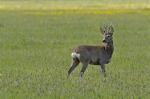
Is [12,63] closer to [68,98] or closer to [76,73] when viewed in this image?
[76,73]

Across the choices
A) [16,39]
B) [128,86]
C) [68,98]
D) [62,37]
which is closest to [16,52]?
[16,39]

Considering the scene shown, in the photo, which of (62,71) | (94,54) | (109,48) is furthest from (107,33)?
(62,71)

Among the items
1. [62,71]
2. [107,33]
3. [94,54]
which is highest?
[107,33]

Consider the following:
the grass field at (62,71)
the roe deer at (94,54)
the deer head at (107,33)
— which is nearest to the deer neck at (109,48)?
the roe deer at (94,54)

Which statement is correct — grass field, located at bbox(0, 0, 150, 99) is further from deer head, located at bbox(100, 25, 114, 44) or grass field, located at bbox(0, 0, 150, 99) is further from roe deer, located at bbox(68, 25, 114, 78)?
deer head, located at bbox(100, 25, 114, 44)

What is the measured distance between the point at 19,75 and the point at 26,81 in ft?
5.11

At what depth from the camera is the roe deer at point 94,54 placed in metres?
16.6

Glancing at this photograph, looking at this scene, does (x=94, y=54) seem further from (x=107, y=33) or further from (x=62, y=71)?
(x=62, y=71)

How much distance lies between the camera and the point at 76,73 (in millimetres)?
18844

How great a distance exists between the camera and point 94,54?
55.9ft

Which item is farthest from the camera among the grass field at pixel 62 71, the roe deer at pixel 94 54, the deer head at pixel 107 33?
the deer head at pixel 107 33

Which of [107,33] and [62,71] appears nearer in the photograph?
[107,33]

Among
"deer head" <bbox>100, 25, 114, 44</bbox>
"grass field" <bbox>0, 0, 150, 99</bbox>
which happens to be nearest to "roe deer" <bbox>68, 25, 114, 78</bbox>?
"deer head" <bbox>100, 25, 114, 44</bbox>

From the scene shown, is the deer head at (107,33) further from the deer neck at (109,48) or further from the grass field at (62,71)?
the grass field at (62,71)
